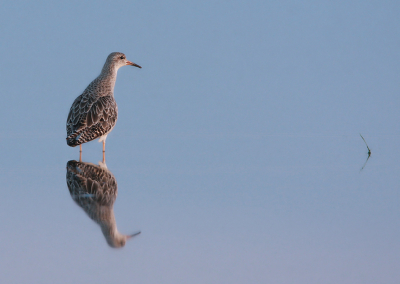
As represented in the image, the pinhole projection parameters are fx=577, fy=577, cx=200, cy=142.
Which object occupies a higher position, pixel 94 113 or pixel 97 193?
pixel 94 113

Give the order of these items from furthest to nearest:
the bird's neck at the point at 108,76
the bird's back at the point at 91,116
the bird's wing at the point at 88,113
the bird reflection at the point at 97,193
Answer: the bird's neck at the point at 108,76, the bird's wing at the point at 88,113, the bird's back at the point at 91,116, the bird reflection at the point at 97,193

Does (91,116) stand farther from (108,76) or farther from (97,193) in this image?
(97,193)

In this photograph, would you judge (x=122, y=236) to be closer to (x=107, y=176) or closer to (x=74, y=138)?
(x=107, y=176)

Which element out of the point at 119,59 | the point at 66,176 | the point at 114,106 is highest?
the point at 119,59

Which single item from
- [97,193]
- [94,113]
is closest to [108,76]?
[94,113]

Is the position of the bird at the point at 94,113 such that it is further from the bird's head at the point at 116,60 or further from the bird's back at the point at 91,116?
the bird's head at the point at 116,60

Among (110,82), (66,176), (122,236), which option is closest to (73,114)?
(110,82)

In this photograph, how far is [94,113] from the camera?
1066cm

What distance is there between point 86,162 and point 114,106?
5.49 feet

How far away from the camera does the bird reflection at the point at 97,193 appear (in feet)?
19.4

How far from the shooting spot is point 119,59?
40.5 feet

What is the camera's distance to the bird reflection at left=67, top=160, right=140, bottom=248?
5906 millimetres

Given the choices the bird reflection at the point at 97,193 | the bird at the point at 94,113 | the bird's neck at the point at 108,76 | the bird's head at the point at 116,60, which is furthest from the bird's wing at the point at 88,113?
the bird's head at the point at 116,60

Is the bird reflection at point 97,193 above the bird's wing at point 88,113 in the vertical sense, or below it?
below
